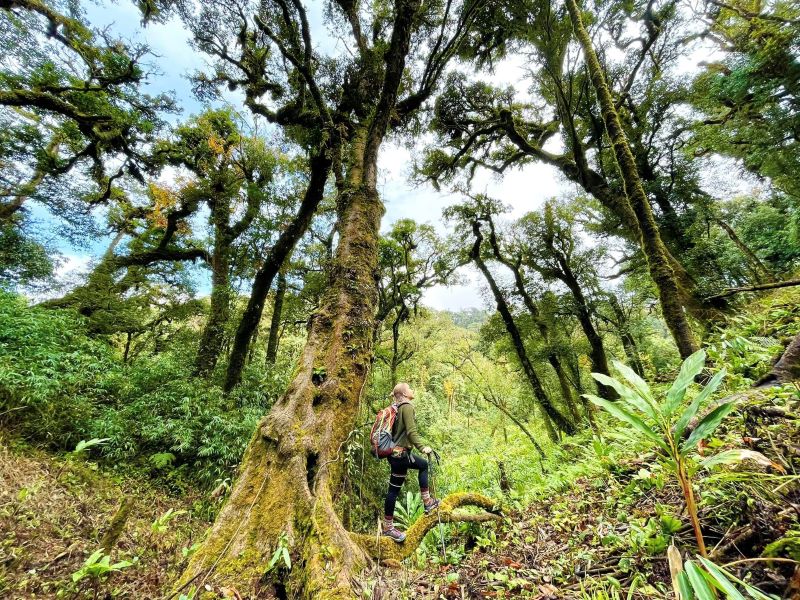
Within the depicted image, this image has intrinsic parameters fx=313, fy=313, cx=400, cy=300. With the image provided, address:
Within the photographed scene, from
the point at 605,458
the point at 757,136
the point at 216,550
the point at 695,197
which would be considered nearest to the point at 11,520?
the point at 216,550

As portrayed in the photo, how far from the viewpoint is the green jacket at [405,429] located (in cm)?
396

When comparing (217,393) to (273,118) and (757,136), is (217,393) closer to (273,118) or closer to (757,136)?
(273,118)

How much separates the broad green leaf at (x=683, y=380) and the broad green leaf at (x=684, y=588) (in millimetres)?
622

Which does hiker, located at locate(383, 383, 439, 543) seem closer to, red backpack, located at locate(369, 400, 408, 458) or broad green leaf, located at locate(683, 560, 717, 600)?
red backpack, located at locate(369, 400, 408, 458)

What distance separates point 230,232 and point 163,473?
289 inches

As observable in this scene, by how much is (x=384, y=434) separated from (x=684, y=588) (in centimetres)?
317

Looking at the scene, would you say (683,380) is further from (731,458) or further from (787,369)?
(787,369)

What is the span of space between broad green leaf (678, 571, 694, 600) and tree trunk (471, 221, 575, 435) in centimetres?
1003

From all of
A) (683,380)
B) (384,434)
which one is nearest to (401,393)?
(384,434)

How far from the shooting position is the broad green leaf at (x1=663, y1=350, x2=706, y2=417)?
4.82 feet

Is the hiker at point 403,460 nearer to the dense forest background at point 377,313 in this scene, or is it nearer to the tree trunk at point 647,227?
the dense forest background at point 377,313

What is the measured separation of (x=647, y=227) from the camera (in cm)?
437

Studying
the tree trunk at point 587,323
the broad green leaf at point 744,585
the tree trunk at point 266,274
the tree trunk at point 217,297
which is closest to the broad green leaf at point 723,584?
the broad green leaf at point 744,585

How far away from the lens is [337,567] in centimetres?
220
